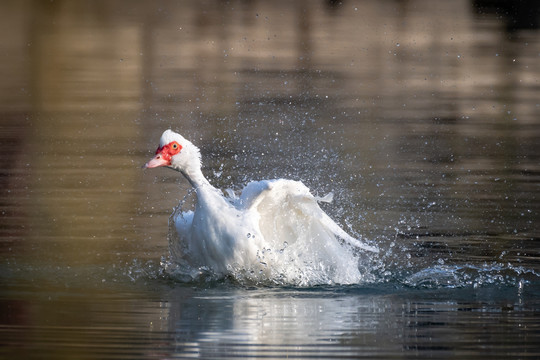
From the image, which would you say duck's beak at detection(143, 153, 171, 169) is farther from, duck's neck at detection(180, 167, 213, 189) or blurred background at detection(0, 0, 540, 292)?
blurred background at detection(0, 0, 540, 292)

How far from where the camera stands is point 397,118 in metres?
16.0

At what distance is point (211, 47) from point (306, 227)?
14347 millimetres

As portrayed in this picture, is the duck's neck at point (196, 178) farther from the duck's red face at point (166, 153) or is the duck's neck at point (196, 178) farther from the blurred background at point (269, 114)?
the blurred background at point (269, 114)

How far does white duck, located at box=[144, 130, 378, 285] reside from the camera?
846 centimetres

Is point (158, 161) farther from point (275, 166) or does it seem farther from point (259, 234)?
point (275, 166)

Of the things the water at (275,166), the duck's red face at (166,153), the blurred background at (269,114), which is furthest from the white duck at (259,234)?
the blurred background at (269,114)

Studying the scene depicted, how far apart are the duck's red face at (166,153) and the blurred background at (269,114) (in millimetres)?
810

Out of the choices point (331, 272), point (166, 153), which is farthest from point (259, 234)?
point (166, 153)

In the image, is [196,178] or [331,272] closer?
[331,272]

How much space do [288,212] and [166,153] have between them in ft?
3.67

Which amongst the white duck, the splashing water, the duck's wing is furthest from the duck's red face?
the duck's wing

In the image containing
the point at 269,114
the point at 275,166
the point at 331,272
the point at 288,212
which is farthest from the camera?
the point at 269,114

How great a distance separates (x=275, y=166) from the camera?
12.7 meters

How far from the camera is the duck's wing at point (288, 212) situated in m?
8.57
